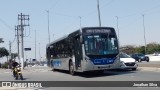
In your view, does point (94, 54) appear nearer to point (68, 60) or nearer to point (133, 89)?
point (68, 60)

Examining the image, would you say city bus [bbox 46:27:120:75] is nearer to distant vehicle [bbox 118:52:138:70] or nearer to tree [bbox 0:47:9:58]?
distant vehicle [bbox 118:52:138:70]

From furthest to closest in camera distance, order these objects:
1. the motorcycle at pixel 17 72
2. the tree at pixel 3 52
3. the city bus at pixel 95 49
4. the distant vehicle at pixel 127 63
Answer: the tree at pixel 3 52
the distant vehicle at pixel 127 63
the motorcycle at pixel 17 72
the city bus at pixel 95 49

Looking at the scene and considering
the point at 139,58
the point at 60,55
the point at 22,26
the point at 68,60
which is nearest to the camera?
the point at 68,60

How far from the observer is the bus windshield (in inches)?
1010

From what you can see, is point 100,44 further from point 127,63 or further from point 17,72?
point 127,63

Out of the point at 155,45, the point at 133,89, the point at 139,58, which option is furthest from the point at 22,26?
the point at 155,45

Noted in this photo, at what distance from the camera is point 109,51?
2592 centimetres

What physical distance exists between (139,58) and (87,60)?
4211 cm

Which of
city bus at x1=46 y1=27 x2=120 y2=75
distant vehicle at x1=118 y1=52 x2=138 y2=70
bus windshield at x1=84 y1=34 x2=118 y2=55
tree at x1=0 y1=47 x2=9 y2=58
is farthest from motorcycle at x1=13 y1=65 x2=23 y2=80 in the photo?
tree at x1=0 y1=47 x2=9 y2=58

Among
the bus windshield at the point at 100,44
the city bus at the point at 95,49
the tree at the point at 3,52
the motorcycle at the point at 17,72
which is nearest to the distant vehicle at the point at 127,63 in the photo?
the city bus at the point at 95,49

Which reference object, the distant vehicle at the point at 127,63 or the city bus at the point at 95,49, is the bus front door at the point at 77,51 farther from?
the distant vehicle at the point at 127,63

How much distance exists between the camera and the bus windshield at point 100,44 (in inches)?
1010

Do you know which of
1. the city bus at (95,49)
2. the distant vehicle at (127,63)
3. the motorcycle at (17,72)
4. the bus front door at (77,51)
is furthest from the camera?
the distant vehicle at (127,63)

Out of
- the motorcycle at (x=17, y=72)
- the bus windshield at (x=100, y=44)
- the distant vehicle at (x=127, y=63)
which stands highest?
the bus windshield at (x=100, y=44)
